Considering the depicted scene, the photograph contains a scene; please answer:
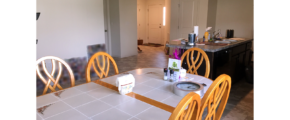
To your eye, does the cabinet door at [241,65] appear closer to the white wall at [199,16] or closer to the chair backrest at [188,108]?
the white wall at [199,16]

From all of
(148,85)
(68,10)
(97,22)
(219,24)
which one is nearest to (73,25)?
(68,10)

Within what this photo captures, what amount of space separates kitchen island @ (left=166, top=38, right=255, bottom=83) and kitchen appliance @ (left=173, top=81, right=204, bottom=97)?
53.6 inches

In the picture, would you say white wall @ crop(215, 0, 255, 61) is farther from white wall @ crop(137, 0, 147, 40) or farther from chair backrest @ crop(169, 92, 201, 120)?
chair backrest @ crop(169, 92, 201, 120)

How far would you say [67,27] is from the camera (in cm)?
314

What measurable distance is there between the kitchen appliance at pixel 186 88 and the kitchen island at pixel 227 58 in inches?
53.6

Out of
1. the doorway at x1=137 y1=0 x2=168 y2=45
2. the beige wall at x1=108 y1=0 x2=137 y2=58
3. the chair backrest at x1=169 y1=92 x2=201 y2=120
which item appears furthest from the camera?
the doorway at x1=137 y1=0 x2=168 y2=45

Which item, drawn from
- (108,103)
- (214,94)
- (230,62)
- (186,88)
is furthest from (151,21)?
(214,94)

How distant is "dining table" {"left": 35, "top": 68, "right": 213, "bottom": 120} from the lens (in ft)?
3.47

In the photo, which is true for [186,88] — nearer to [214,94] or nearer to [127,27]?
[214,94]

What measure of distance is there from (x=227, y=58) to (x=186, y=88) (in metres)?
1.92

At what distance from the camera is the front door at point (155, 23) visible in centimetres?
853

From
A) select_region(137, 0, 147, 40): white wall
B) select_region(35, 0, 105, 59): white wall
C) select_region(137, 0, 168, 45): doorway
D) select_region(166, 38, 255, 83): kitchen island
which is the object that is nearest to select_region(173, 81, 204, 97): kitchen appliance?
select_region(166, 38, 255, 83): kitchen island

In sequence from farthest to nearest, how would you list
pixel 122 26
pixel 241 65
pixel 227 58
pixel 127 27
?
pixel 127 27 → pixel 122 26 → pixel 241 65 → pixel 227 58
